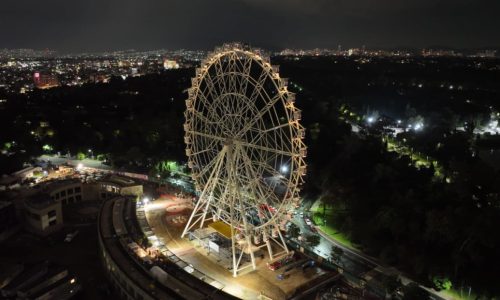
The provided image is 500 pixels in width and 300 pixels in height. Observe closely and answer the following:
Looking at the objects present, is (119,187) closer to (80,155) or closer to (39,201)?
(39,201)

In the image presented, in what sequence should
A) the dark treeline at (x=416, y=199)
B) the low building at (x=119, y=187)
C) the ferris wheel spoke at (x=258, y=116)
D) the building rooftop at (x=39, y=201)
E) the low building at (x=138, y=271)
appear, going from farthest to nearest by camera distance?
the low building at (x=119, y=187)
the building rooftop at (x=39, y=201)
the dark treeline at (x=416, y=199)
the ferris wheel spoke at (x=258, y=116)
the low building at (x=138, y=271)

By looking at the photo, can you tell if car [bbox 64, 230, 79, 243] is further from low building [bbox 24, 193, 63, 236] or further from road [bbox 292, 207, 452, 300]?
road [bbox 292, 207, 452, 300]

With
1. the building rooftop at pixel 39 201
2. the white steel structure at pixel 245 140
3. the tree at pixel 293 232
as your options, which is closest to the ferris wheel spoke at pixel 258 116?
the white steel structure at pixel 245 140

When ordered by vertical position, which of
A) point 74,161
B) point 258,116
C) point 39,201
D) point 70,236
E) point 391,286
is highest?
point 258,116

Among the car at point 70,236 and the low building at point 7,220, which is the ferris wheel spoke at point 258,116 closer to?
the car at point 70,236

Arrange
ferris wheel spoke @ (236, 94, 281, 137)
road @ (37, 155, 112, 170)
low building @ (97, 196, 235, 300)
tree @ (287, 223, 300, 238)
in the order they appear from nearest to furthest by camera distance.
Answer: low building @ (97, 196, 235, 300)
ferris wheel spoke @ (236, 94, 281, 137)
tree @ (287, 223, 300, 238)
road @ (37, 155, 112, 170)

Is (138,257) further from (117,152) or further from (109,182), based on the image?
(117,152)

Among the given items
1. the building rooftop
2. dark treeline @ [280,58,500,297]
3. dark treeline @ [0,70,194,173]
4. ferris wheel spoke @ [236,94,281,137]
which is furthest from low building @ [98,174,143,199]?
dark treeline @ [280,58,500,297]

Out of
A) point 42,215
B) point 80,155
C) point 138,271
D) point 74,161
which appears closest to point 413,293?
point 138,271

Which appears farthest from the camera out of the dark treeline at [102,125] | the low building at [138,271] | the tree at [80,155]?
the tree at [80,155]
